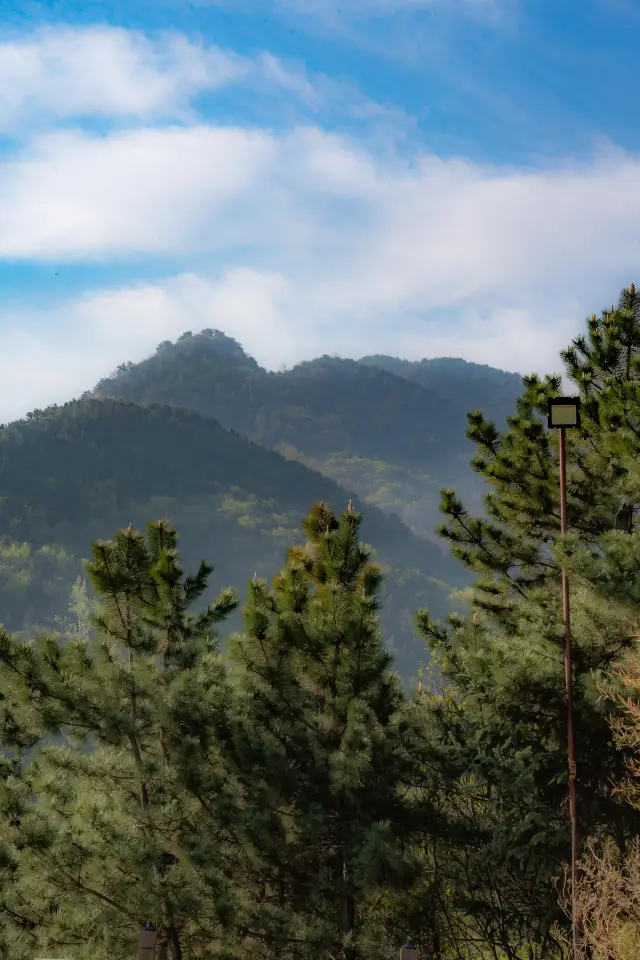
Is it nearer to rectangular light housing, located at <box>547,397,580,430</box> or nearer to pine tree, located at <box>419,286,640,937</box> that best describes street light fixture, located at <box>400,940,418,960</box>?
pine tree, located at <box>419,286,640,937</box>

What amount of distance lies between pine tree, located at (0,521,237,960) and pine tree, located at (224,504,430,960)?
450 millimetres

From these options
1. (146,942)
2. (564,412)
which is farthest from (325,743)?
(564,412)

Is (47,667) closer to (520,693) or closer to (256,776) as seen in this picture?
(256,776)

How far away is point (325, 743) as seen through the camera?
894cm

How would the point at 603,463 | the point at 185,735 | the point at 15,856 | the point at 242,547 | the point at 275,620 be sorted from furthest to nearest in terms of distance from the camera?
the point at 242,547 < the point at 603,463 < the point at 275,620 < the point at 185,735 < the point at 15,856

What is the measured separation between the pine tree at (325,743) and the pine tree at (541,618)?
0.89 m

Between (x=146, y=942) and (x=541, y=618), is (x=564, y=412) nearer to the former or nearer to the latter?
(x=541, y=618)

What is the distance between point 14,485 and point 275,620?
14876 cm

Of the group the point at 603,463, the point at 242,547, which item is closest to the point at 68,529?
the point at 242,547

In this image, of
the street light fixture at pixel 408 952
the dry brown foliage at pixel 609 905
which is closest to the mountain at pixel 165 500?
the dry brown foliage at pixel 609 905

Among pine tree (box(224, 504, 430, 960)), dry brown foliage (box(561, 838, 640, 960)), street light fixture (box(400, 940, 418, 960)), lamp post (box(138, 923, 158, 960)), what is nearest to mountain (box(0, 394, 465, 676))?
pine tree (box(224, 504, 430, 960))

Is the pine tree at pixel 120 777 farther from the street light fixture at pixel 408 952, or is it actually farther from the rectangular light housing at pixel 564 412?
the rectangular light housing at pixel 564 412

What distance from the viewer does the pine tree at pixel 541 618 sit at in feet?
28.6

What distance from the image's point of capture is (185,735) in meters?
8.35
